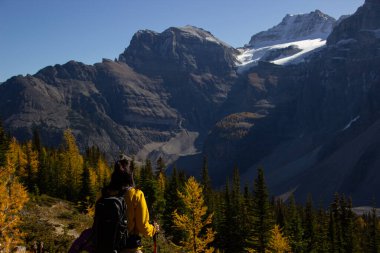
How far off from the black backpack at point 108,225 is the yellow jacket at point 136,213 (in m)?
0.52

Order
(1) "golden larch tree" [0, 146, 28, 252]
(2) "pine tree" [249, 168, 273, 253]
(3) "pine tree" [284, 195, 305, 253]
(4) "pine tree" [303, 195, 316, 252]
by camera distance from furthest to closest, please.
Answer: (4) "pine tree" [303, 195, 316, 252] < (3) "pine tree" [284, 195, 305, 253] < (2) "pine tree" [249, 168, 273, 253] < (1) "golden larch tree" [0, 146, 28, 252]

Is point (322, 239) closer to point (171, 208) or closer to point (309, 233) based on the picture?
point (309, 233)

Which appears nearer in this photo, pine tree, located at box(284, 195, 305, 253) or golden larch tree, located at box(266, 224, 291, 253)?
golden larch tree, located at box(266, 224, 291, 253)

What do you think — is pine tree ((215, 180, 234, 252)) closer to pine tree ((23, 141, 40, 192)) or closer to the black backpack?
pine tree ((23, 141, 40, 192))

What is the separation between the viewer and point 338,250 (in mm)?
59562

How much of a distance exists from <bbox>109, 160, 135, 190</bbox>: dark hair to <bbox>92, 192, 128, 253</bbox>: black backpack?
1.54ft

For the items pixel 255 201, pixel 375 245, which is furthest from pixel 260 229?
pixel 375 245

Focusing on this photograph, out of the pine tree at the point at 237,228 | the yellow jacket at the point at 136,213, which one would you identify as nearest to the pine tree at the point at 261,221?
the pine tree at the point at 237,228

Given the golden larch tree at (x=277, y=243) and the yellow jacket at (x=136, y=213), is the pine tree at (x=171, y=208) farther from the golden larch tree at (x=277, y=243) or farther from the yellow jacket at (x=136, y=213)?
the yellow jacket at (x=136, y=213)

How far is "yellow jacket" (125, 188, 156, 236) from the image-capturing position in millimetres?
8461

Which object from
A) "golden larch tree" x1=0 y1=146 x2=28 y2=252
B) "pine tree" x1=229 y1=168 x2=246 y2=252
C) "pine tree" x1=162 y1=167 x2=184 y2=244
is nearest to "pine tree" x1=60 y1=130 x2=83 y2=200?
"pine tree" x1=162 y1=167 x2=184 y2=244

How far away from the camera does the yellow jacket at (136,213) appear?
333 inches

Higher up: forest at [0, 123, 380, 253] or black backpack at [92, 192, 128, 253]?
black backpack at [92, 192, 128, 253]

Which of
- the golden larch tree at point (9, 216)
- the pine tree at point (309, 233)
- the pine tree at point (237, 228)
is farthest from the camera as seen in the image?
the pine tree at point (237, 228)
